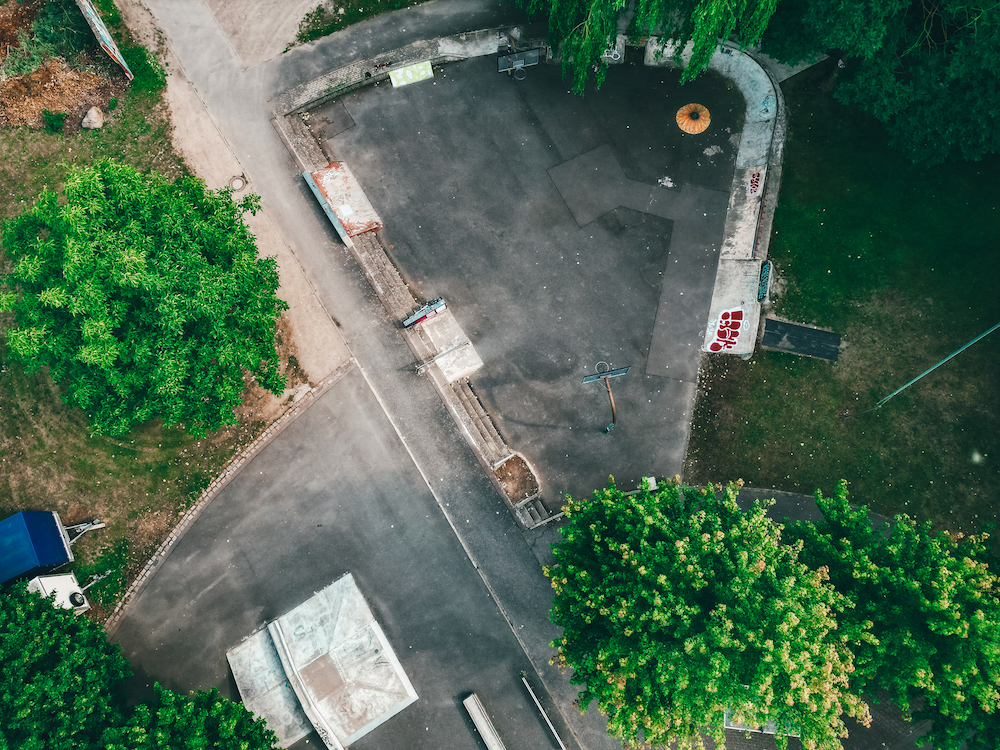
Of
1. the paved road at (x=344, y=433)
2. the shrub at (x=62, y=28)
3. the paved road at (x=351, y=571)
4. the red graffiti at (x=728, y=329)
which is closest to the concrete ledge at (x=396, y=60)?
the paved road at (x=344, y=433)


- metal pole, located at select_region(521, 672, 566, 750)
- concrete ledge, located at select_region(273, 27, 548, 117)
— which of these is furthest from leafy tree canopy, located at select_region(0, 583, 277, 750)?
concrete ledge, located at select_region(273, 27, 548, 117)

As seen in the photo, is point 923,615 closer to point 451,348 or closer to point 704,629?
point 704,629

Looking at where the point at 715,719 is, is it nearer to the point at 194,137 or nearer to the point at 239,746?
the point at 239,746

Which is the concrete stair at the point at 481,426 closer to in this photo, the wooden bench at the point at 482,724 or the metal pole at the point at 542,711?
the metal pole at the point at 542,711

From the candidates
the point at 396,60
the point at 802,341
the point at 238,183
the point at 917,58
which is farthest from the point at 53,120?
the point at 917,58

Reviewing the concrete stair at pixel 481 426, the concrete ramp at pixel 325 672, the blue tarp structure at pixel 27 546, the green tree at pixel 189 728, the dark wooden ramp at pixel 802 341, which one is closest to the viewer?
the green tree at pixel 189 728

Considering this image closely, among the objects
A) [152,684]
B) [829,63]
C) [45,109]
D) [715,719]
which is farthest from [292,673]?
[829,63]

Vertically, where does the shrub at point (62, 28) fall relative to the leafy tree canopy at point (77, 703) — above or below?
above
